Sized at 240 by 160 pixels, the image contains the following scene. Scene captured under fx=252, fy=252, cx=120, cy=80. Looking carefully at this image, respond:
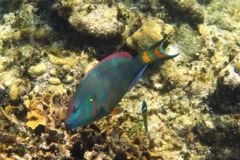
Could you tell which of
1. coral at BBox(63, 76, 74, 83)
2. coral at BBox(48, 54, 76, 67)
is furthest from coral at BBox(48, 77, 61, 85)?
coral at BBox(48, 54, 76, 67)

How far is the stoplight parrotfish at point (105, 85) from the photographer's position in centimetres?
221

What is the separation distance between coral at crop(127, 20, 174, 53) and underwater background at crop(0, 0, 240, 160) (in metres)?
0.02

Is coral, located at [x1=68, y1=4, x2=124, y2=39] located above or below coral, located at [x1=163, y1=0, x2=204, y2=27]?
above

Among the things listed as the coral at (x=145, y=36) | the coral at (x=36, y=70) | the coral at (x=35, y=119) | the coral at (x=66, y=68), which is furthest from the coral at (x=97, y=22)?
Answer: the coral at (x=35, y=119)

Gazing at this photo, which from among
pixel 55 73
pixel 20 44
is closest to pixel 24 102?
pixel 55 73

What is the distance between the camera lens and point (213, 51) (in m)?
6.39

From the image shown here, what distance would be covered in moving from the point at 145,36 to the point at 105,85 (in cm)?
363

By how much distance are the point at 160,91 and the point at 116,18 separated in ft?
A: 6.28

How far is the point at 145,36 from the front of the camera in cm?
568

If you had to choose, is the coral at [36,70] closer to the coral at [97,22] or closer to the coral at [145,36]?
the coral at [97,22]

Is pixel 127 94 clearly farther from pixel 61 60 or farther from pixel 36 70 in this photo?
pixel 36 70

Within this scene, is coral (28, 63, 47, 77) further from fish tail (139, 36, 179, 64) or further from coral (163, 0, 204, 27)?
coral (163, 0, 204, 27)

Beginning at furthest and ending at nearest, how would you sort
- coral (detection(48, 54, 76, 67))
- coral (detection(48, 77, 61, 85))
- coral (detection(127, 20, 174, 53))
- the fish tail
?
coral (detection(127, 20, 174, 53)) < coral (detection(48, 54, 76, 67)) < coral (detection(48, 77, 61, 85)) < the fish tail

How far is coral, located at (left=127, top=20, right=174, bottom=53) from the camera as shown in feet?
18.6
